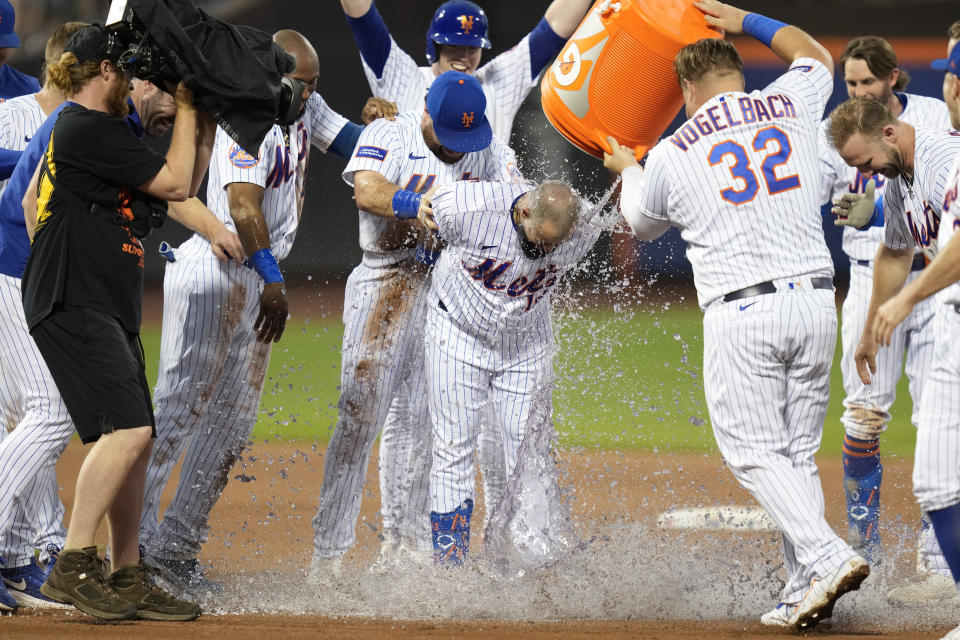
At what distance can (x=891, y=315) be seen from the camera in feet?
10.1

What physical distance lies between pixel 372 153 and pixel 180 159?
1.21 meters

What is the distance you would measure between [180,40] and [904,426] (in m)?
7.38

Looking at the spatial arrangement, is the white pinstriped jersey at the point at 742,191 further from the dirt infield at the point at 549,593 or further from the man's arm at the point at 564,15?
the man's arm at the point at 564,15

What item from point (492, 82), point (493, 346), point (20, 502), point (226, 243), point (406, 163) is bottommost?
point (20, 502)

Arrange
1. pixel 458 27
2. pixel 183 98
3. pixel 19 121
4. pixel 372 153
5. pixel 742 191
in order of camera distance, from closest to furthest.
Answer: pixel 183 98 → pixel 742 191 → pixel 19 121 → pixel 372 153 → pixel 458 27

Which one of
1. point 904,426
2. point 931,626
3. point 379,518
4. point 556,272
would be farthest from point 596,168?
point 931,626

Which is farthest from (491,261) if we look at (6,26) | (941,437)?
(6,26)

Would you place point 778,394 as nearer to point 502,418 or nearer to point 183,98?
point 502,418

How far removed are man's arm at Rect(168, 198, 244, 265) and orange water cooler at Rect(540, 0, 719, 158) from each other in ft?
4.42

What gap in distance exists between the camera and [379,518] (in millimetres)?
6004

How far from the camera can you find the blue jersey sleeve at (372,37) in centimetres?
562

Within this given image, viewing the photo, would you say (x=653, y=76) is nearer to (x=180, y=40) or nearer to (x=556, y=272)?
(x=556, y=272)

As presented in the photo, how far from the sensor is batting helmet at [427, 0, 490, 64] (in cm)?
557

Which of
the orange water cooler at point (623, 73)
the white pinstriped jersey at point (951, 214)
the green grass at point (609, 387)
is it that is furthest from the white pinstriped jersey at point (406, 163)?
the green grass at point (609, 387)
